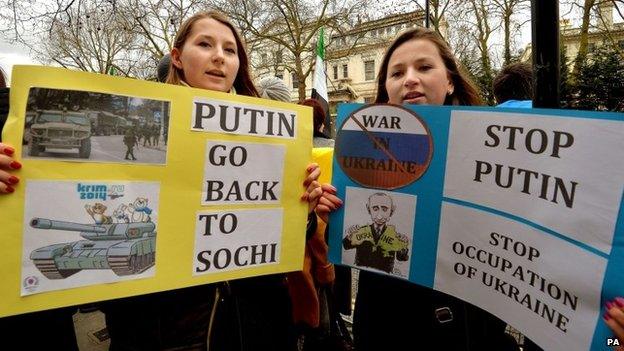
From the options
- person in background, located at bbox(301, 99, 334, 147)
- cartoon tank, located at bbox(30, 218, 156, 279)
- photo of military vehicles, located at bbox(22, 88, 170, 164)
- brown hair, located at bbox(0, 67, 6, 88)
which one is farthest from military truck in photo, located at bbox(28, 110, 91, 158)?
person in background, located at bbox(301, 99, 334, 147)

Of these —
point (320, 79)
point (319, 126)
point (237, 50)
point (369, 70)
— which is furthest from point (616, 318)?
point (369, 70)

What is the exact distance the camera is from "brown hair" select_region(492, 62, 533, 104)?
2912 millimetres

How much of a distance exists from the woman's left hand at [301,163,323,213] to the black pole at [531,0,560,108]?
27.5 inches

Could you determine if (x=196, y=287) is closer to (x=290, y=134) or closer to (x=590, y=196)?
(x=290, y=134)

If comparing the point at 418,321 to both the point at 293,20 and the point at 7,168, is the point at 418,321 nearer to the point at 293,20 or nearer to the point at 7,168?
the point at 7,168

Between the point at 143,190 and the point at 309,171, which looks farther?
the point at 309,171

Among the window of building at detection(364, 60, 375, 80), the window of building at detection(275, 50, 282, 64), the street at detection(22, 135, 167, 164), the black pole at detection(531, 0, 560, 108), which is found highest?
the window of building at detection(364, 60, 375, 80)

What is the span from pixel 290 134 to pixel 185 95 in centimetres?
36

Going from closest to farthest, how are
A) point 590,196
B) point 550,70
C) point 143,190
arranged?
point 590,196
point 550,70
point 143,190

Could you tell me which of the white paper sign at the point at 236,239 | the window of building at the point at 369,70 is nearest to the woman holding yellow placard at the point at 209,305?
the white paper sign at the point at 236,239

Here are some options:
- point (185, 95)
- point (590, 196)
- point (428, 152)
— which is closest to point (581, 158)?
point (590, 196)

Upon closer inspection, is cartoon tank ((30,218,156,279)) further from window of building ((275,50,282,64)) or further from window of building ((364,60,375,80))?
window of building ((364,60,375,80))

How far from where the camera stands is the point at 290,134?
1.27m

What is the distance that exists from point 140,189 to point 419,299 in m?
0.95
